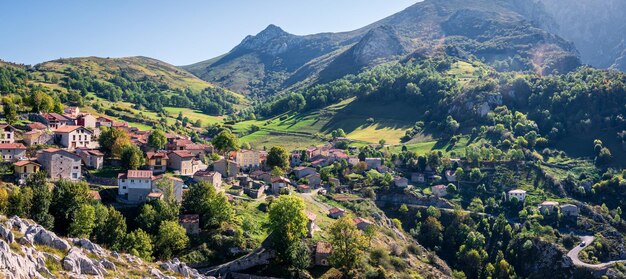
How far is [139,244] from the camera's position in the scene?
192 feet

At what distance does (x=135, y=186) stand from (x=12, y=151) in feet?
63.1

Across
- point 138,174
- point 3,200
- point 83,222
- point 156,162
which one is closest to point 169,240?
point 83,222

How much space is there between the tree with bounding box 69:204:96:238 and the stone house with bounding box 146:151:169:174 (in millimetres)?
24687

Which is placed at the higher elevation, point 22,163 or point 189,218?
point 22,163

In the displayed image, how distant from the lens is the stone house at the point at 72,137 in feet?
278

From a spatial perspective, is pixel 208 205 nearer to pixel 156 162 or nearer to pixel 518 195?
pixel 156 162

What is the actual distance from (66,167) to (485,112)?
5438 inches

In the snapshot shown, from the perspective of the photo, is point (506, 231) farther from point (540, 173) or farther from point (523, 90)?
point (523, 90)

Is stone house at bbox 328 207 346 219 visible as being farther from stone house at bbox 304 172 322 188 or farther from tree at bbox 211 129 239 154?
tree at bbox 211 129 239 154

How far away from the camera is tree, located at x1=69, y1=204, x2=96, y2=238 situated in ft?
185

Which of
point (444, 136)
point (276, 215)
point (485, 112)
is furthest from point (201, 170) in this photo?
point (485, 112)

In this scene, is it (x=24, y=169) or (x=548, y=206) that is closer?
(x=24, y=169)

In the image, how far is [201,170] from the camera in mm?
89438

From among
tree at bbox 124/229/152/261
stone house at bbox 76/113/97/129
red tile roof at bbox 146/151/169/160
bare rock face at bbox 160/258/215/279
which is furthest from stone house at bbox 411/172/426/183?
bare rock face at bbox 160/258/215/279
